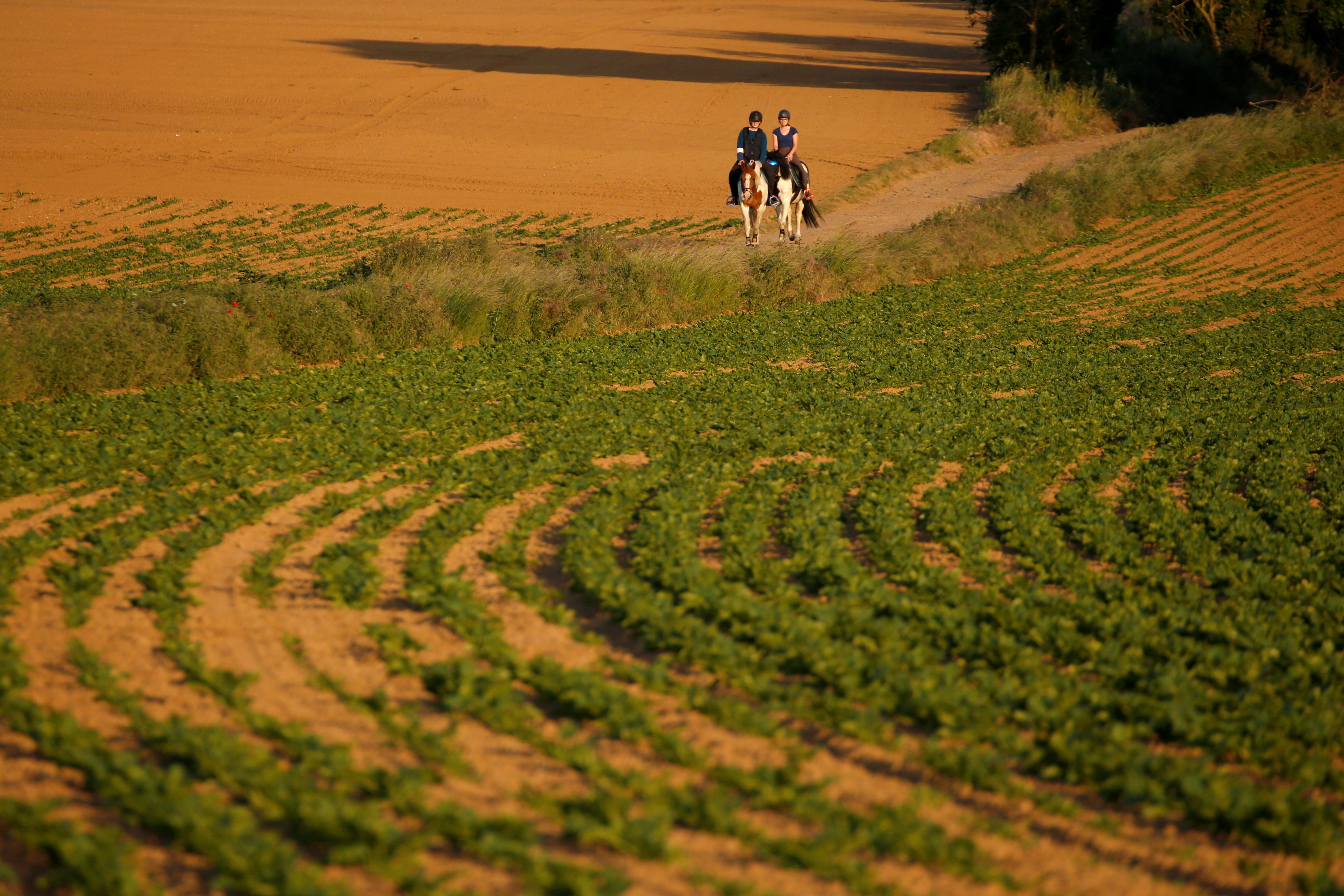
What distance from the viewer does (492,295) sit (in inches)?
698

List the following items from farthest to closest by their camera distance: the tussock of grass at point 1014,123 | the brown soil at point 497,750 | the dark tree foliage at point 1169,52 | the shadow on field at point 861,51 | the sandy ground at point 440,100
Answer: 1. the shadow on field at point 861,51
2. the dark tree foliage at point 1169,52
3. the tussock of grass at point 1014,123
4. the sandy ground at point 440,100
5. the brown soil at point 497,750

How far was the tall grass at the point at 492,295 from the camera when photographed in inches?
557

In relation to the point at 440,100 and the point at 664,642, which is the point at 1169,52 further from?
the point at 664,642

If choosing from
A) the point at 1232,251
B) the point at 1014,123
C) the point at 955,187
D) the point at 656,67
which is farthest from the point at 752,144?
the point at 656,67

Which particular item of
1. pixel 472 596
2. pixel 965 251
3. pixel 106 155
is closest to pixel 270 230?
pixel 106 155

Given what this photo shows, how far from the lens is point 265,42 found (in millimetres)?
57875

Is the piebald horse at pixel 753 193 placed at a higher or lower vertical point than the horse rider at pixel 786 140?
lower

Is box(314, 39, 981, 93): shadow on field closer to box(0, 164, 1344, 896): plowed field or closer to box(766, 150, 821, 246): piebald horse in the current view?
box(766, 150, 821, 246): piebald horse

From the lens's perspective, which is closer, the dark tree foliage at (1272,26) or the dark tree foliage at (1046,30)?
the dark tree foliage at (1272,26)

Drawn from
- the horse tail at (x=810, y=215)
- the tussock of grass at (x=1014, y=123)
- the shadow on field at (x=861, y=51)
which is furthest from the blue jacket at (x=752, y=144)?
the shadow on field at (x=861, y=51)

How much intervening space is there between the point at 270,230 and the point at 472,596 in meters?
20.6

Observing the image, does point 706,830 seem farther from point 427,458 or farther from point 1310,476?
point 1310,476

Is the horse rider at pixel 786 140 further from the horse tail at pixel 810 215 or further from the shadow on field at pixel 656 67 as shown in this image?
the shadow on field at pixel 656 67

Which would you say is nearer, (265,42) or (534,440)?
(534,440)
